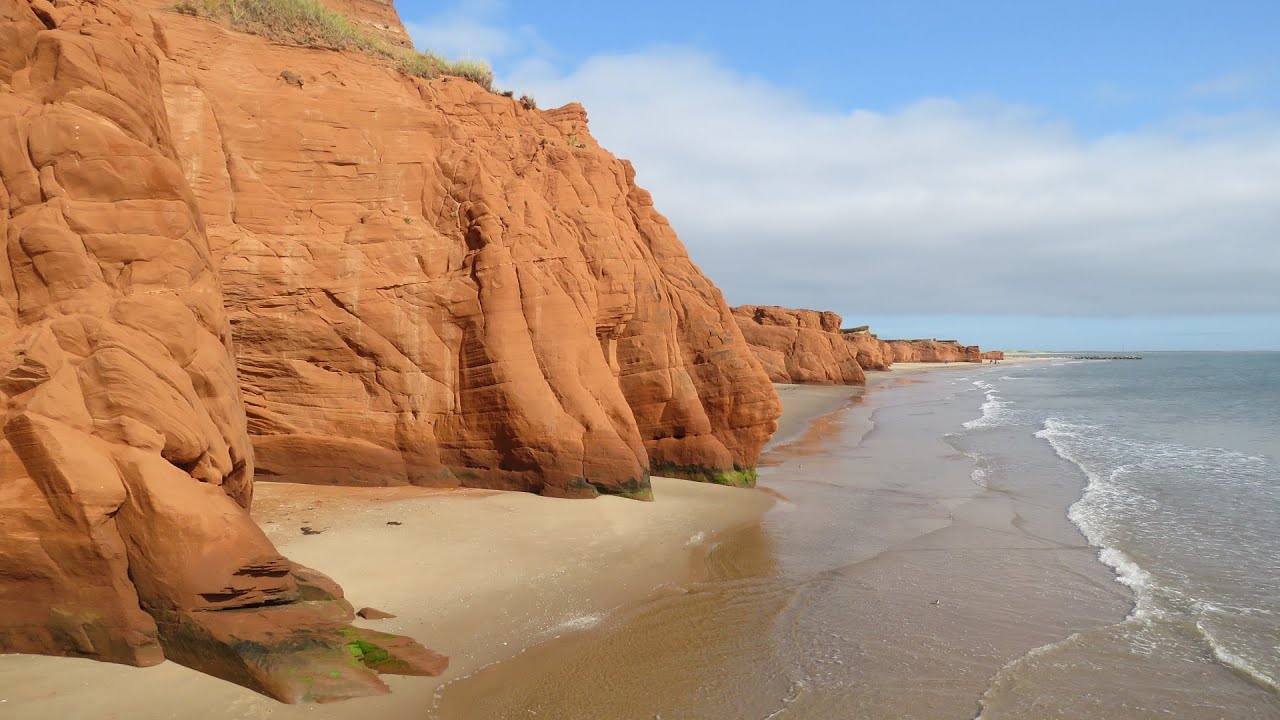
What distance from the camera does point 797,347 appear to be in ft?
192

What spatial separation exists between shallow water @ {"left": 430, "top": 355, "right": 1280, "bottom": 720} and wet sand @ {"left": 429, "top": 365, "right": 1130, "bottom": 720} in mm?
31

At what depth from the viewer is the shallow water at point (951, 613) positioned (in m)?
7.01

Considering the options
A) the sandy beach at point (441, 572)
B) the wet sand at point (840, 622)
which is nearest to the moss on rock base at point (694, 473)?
the wet sand at point (840, 622)

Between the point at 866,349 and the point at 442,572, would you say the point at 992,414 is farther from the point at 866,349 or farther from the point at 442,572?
the point at 866,349

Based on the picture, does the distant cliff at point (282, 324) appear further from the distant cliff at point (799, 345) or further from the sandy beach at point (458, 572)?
the distant cliff at point (799, 345)

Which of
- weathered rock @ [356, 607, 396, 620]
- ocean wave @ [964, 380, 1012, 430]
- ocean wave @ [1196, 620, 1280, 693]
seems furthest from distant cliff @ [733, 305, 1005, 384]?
weathered rock @ [356, 607, 396, 620]

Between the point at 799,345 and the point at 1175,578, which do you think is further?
the point at 799,345

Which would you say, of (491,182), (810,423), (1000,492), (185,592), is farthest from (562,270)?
(810,423)

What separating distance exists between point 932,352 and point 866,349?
35399 mm

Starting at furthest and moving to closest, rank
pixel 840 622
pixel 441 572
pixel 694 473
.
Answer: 1. pixel 694 473
2. pixel 441 572
3. pixel 840 622

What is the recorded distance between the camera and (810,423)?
31.9 m

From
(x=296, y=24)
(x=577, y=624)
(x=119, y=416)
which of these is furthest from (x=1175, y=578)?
(x=296, y=24)

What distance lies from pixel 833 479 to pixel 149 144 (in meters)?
15.7

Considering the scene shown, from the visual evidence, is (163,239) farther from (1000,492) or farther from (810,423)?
(810,423)
